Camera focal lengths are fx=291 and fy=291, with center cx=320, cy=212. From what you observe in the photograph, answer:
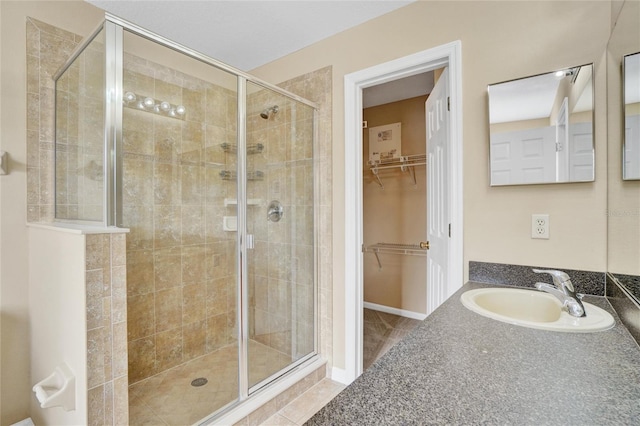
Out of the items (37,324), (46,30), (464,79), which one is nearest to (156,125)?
(46,30)

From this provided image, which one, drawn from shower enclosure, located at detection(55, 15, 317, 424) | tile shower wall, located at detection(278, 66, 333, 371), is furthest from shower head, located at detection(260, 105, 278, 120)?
tile shower wall, located at detection(278, 66, 333, 371)

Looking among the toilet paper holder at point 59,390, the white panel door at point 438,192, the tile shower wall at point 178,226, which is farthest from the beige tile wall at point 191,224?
the toilet paper holder at point 59,390

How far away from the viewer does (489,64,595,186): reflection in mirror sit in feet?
4.25

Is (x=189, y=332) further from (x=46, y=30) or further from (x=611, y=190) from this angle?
(x=611, y=190)

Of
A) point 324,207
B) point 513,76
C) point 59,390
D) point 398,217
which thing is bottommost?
point 59,390

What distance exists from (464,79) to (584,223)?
0.93 meters

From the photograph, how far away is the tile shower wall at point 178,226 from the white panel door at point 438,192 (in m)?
1.35

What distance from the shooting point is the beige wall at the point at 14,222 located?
1485 mm

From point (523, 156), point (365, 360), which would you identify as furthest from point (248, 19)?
point (365, 360)

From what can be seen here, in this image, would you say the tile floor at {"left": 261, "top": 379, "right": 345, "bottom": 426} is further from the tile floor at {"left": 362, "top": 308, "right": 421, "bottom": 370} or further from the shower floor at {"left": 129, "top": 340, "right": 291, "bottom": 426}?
the tile floor at {"left": 362, "top": 308, "right": 421, "bottom": 370}

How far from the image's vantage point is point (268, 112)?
2.11 meters

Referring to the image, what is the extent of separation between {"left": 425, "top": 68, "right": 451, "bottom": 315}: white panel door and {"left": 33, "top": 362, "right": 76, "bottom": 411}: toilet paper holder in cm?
185

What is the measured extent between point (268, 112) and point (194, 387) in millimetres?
1963

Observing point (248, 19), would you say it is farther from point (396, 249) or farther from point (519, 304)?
point (396, 249)
